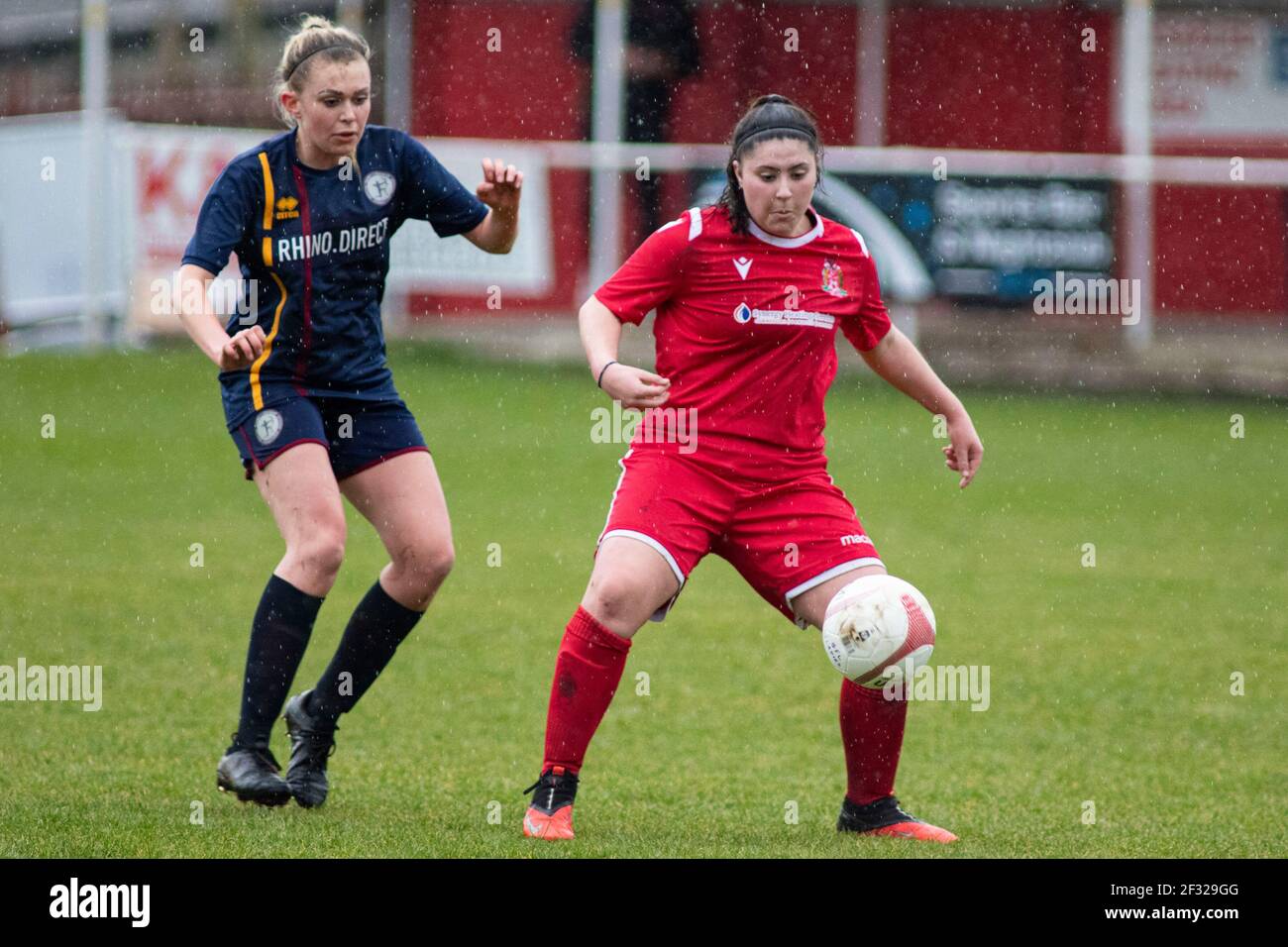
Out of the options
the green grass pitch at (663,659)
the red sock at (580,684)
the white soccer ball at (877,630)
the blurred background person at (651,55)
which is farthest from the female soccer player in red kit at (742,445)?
the blurred background person at (651,55)

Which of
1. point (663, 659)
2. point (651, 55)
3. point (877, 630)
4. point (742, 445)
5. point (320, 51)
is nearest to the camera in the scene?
point (877, 630)

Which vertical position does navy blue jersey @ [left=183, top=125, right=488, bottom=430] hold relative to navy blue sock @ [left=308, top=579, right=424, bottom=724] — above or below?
above

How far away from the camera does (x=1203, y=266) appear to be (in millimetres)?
20109

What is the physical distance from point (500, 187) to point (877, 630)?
1.68 metres

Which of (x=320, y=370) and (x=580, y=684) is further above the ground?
(x=320, y=370)

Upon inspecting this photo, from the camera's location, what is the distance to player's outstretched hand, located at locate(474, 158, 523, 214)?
16.8ft

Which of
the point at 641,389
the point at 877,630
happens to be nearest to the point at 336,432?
the point at 641,389

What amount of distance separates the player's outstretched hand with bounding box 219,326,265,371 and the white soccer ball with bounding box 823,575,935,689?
4.93 ft

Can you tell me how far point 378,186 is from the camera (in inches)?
198

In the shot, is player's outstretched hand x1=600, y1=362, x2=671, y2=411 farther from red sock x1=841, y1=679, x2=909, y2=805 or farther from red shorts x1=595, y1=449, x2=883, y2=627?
red sock x1=841, y1=679, x2=909, y2=805

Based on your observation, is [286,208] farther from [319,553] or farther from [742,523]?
[742,523]

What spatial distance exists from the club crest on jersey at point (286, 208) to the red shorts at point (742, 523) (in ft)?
3.65

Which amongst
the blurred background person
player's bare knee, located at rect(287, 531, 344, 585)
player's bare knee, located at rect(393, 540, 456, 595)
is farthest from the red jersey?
the blurred background person

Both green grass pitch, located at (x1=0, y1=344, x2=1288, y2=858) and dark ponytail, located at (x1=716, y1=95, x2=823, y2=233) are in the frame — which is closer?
dark ponytail, located at (x1=716, y1=95, x2=823, y2=233)
